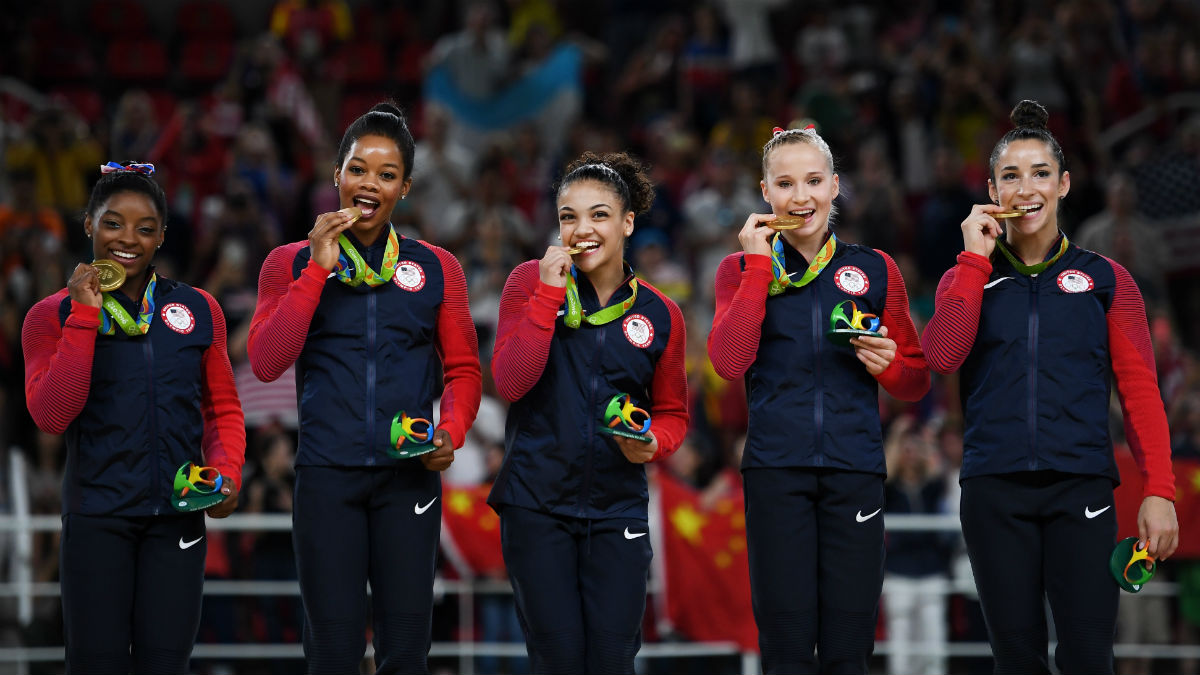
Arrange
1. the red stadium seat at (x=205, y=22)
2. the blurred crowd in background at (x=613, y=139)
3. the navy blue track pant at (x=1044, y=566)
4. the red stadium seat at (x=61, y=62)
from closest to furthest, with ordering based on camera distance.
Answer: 1. the navy blue track pant at (x=1044, y=566)
2. the blurred crowd in background at (x=613, y=139)
3. the red stadium seat at (x=61, y=62)
4. the red stadium seat at (x=205, y=22)

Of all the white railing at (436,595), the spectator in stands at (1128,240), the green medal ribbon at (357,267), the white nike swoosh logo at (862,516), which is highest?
the spectator in stands at (1128,240)

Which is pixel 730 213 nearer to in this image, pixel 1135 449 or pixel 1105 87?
pixel 1105 87

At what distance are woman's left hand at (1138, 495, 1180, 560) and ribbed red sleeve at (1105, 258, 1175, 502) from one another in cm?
4

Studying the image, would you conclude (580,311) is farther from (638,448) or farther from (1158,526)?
(1158,526)

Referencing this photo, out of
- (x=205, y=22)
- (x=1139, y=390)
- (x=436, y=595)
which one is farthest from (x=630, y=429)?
(x=205, y=22)

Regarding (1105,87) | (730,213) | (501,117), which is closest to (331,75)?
(501,117)

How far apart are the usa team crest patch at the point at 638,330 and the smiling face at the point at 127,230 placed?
1.61 meters

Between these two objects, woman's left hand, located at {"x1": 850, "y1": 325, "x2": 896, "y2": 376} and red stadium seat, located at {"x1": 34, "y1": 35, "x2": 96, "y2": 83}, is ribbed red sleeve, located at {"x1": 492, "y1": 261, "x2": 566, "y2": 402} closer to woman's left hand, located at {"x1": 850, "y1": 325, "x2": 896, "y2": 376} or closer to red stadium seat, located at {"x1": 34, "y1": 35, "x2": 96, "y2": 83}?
woman's left hand, located at {"x1": 850, "y1": 325, "x2": 896, "y2": 376}

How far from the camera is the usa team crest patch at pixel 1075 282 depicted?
15.1 ft

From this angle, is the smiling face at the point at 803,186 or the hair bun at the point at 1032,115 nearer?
the smiling face at the point at 803,186

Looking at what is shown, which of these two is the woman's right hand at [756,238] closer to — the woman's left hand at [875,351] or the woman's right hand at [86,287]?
the woman's left hand at [875,351]

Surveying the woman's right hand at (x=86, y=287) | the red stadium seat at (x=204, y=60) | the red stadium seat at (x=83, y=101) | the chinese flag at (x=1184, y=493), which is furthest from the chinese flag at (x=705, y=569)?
the red stadium seat at (x=204, y=60)

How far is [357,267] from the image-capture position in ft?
15.0

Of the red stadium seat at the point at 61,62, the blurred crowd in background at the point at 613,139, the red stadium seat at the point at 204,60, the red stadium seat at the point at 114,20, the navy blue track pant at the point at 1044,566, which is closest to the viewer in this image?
the navy blue track pant at the point at 1044,566
